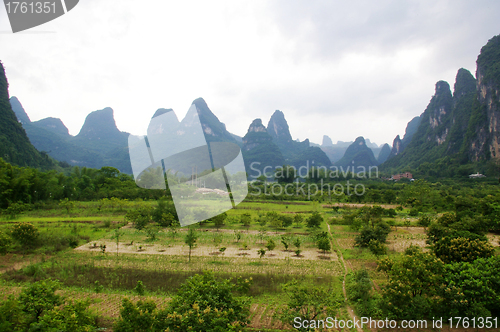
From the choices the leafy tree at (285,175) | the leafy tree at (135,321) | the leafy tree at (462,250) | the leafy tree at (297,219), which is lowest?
the leafy tree at (297,219)

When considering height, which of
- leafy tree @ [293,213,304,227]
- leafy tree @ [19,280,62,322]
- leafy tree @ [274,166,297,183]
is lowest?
leafy tree @ [293,213,304,227]

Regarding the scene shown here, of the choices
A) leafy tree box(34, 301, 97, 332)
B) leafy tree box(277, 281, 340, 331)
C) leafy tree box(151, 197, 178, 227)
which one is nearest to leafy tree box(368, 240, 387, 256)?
leafy tree box(277, 281, 340, 331)

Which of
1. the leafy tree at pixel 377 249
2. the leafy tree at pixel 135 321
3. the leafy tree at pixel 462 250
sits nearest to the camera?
the leafy tree at pixel 135 321

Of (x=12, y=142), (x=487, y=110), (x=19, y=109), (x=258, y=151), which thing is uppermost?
(x=19, y=109)

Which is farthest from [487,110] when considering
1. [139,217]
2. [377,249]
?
[139,217]

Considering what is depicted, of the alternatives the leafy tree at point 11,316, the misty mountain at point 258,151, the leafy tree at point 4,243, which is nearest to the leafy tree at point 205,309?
the leafy tree at point 11,316

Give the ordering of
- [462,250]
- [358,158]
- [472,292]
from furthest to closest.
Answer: [358,158], [462,250], [472,292]

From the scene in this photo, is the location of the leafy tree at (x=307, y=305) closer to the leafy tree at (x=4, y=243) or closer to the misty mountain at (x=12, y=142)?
the leafy tree at (x=4, y=243)

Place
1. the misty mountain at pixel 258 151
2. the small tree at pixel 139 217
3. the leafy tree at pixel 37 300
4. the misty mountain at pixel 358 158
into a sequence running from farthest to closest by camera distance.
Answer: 1. the misty mountain at pixel 358 158
2. the misty mountain at pixel 258 151
3. the small tree at pixel 139 217
4. the leafy tree at pixel 37 300

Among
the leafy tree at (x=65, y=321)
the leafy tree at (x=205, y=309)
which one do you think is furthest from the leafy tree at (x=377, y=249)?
the leafy tree at (x=65, y=321)

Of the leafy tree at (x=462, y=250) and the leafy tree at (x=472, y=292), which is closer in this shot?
the leafy tree at (x=472, y=292)

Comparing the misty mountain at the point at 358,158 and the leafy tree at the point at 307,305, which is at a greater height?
the misty mountain at the point at 358,158

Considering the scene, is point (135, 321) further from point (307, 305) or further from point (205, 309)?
point (307, 305)

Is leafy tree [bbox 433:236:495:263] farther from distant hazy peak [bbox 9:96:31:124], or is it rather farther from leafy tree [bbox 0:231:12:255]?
distant hazy peak [bbox 9:96:31:124]
